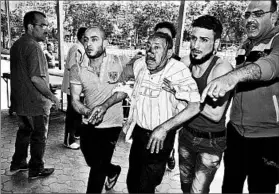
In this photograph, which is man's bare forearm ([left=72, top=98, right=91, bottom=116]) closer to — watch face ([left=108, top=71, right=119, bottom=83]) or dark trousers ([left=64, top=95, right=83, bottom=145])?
watch face ([left=108, top=71, right=119, bottom=83])

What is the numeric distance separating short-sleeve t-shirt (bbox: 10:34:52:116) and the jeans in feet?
6.47

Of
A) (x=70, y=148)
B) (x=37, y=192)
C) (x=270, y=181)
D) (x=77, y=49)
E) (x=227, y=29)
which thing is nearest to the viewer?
(x=270, y=181)

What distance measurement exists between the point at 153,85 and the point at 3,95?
26.2ft

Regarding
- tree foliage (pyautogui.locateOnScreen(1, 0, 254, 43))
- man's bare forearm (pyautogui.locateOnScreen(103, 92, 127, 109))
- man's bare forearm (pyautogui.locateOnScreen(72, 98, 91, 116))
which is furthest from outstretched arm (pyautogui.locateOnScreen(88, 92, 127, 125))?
tree foliage (pyautogui.locateOnScreen(1, 0, 254, 43))

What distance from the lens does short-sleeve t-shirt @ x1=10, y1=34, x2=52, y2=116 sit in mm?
3238

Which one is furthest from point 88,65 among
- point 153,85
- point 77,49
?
point 77,49

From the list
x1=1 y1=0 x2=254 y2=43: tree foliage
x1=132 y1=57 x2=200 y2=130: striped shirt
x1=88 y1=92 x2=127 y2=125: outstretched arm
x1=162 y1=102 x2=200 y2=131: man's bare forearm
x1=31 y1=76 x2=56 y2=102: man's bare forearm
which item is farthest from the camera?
x1=1 y1=0 x2=254 y2=43: tree foliage

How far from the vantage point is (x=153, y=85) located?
2389 mm

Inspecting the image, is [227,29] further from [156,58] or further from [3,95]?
[156,58]

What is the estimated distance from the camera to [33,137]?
139 inches

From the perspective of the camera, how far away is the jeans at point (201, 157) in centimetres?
238

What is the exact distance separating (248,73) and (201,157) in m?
1.07

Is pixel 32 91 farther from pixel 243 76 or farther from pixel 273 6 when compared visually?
pixel 273 6

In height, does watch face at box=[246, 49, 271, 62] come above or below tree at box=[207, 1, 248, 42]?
below
